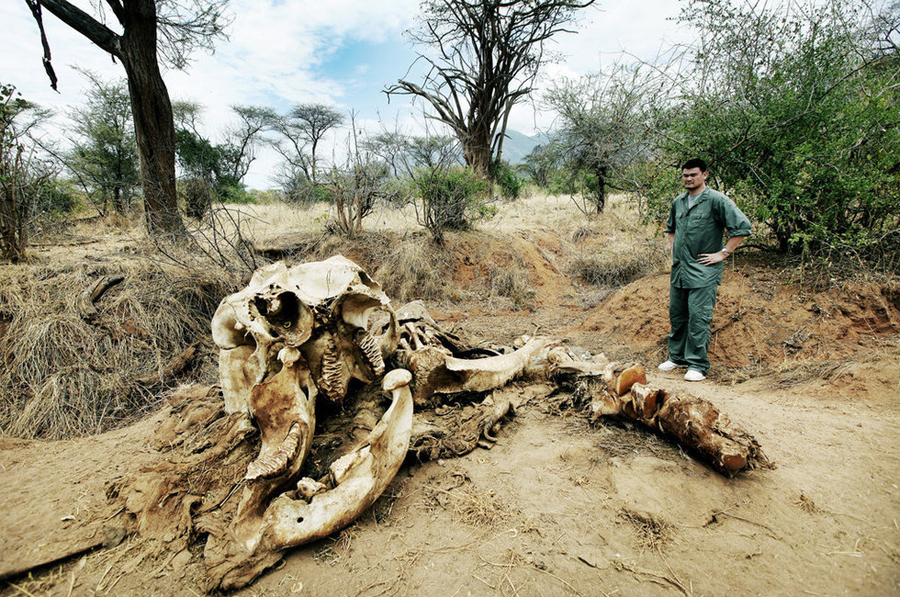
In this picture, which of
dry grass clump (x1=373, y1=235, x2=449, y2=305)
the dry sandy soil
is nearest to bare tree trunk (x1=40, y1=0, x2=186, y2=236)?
dry grass clump (x1=373, y1=235, x2=449, y2=305)

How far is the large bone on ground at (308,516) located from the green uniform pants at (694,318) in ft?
11.6

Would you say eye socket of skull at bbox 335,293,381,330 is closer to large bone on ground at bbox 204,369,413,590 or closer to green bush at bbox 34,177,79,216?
large bone on ground at bbox 204,369,413,590

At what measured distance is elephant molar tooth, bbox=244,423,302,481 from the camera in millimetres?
1457

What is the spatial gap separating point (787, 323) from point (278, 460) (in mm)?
5202

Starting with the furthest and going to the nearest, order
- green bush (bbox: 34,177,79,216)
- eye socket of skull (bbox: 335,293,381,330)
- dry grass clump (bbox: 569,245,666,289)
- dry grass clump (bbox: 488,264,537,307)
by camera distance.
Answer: dry grass clump (bbox: 488,264,537,307) < dry grass clump (bbox: 569,245,666,289) < green bush (bbox: 34,177,79,216) < eye socket of skull (bbox: 335,293,381,330)

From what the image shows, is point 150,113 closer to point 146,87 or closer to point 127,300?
point 146,87

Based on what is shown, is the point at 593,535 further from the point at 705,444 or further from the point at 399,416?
the point at 399,416

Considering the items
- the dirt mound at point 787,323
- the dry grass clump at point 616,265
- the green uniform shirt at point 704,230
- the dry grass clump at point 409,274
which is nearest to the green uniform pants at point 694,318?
the green uniform shirt at point 704,230

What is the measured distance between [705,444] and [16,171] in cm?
671

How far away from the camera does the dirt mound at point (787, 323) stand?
3.96 m

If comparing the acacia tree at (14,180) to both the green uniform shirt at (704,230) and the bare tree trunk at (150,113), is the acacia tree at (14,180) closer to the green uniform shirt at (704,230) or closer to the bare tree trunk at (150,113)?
the bare tree trunk at (150,113)

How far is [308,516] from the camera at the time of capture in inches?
58.1

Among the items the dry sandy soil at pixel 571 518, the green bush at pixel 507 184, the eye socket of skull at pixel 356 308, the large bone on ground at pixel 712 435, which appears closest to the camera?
the dry sandy soil at pixel 571 518

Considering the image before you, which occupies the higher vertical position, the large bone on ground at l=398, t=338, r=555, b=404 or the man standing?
the man standing
